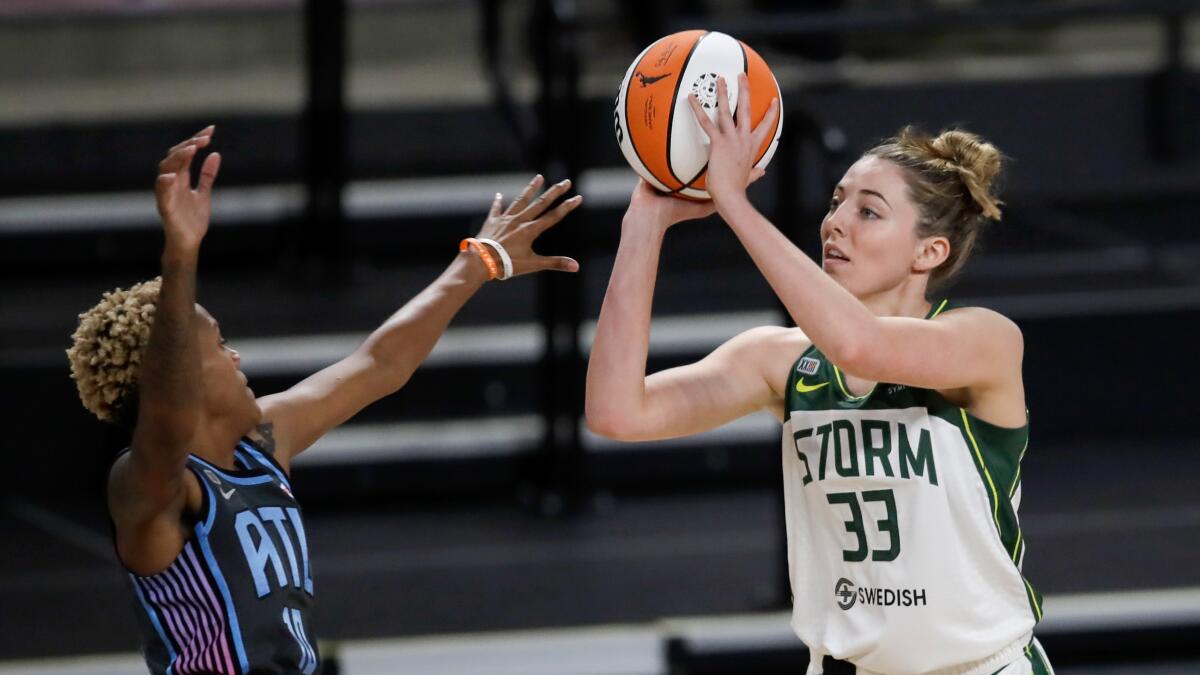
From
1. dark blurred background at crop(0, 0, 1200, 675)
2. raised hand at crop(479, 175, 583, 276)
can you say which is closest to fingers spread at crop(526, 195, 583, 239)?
raised hand at crop(479, 175, 583, 276)

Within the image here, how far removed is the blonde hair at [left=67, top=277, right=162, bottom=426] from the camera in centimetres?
250

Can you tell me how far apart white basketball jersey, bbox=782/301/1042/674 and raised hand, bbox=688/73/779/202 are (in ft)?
1.33

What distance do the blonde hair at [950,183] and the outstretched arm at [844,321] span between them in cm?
15

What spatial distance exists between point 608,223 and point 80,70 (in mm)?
3587

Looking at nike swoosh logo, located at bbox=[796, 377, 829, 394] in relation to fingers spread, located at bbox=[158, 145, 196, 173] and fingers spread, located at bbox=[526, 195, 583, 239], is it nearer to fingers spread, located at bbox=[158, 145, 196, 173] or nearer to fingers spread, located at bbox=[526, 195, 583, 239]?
fingers spread, located at bbox=[526, 195, 583, 239]

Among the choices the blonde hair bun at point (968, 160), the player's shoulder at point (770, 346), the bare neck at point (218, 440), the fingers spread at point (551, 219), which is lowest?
the bare neck at point (218, 440)

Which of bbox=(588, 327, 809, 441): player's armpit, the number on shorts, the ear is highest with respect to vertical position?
the ear

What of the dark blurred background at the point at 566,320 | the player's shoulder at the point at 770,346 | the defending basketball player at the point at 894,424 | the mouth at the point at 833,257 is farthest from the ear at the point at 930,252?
the dark blurred background at the point at 566,320

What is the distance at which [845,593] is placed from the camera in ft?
8.42

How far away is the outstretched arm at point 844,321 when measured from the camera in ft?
7.61

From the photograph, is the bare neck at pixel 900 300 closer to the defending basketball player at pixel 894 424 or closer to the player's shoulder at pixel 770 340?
the defending basketball player at pixel 894 424

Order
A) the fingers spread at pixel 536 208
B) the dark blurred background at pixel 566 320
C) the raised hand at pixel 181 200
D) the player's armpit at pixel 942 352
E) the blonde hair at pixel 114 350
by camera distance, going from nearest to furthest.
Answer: the raised hand at pixel 181 200 → the player's armpit at pixel 942 352 → the blonde hair at pixel 114 350 → the fingers spread at pixel 536 208 → the dark blurred background at pixel 566 320

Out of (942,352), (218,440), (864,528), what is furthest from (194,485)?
(942,352)

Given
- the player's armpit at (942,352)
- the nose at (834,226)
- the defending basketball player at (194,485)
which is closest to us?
the defending basketball player at (194,485)
